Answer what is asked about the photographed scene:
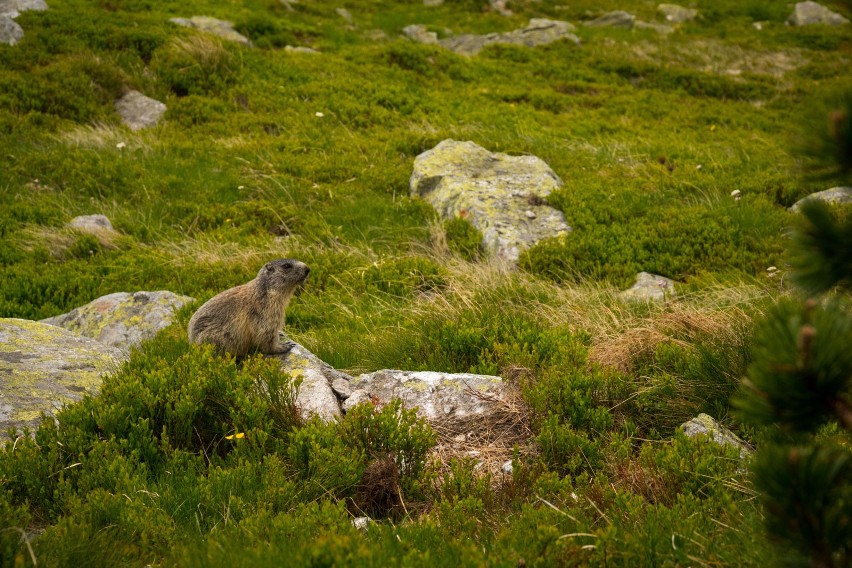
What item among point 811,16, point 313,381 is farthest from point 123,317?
point 811,16

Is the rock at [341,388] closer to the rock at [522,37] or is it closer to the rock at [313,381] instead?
the rock at [313,381]

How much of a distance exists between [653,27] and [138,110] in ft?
82.0

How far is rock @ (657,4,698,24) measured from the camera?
111 feet

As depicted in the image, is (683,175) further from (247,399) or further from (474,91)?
(247,399)

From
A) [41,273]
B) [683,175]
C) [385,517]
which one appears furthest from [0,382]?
[683,175]

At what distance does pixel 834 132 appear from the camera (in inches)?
81.0

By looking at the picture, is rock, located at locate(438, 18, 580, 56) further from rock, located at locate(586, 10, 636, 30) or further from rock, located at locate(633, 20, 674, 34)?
rock, located at locate(633, 20, 674, 34)

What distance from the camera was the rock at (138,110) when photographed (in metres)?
16.2

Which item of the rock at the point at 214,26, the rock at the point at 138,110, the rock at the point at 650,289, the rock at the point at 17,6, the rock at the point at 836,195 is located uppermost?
the rock at the point at 17,6

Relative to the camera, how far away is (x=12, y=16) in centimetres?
1886

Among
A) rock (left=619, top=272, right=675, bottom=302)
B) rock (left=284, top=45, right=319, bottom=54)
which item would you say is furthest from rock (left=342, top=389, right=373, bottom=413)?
rock (left=284, top=45, right=319, bottom=54)

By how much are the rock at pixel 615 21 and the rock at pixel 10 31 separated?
78.4 ft

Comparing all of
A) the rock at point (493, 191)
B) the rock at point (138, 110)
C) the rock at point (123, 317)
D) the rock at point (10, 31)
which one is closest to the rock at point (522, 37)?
the rock at point (138, 110)

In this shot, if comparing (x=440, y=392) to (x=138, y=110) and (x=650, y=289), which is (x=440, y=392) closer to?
(x=650, y=289)
